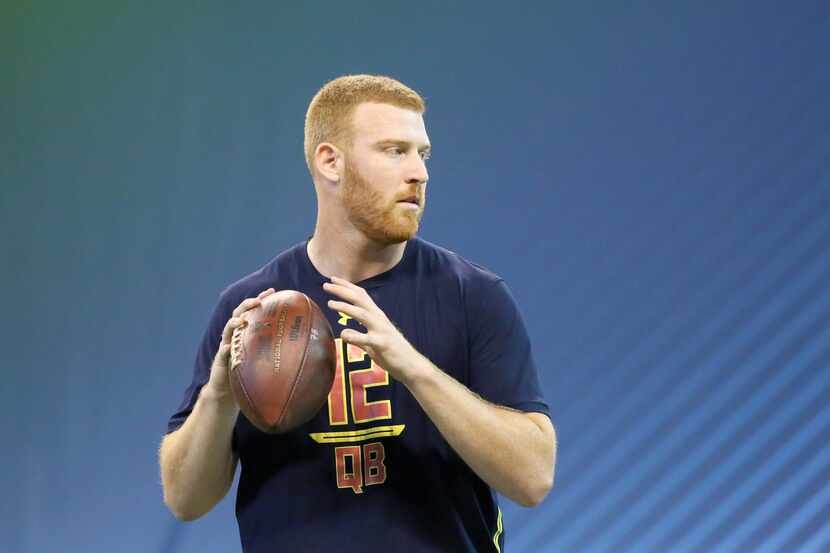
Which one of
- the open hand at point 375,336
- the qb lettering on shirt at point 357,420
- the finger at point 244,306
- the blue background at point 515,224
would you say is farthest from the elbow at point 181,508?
the blue background at point 515,224

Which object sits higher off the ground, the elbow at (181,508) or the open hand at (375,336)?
the open hand at (375,336)

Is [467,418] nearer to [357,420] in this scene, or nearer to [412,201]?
[357,420]

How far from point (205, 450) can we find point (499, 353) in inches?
20.3

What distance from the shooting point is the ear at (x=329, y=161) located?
6.11 ft

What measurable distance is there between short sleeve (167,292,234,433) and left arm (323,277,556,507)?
31 cm

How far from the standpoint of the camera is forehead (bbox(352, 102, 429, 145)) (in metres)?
1.81

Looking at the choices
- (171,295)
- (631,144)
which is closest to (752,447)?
(631,144)

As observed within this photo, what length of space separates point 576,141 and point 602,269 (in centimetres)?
40

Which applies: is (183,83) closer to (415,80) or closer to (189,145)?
(189,145)

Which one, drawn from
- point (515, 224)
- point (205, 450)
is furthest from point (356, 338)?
point (515, 224)

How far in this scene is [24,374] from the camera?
3395 millimetres

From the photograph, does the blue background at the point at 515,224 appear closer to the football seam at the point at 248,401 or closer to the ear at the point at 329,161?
the ear at the point at 329,161

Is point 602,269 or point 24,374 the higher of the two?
point 602,269

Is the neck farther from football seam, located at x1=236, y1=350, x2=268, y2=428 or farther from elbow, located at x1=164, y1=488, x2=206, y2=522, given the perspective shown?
elbow, located at x1=164, y1=488, x2=206, y2=522
